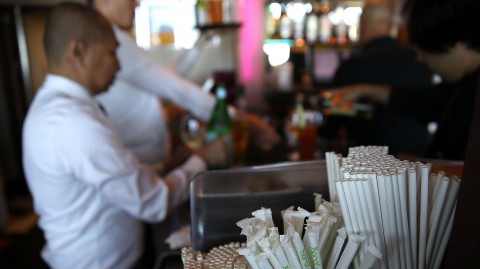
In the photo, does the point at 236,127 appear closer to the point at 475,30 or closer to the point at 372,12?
the point at 475,30

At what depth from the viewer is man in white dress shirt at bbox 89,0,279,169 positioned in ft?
6.16

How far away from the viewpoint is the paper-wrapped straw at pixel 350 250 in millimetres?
546

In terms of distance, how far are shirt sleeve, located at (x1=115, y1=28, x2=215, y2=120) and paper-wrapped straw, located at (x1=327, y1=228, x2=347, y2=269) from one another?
1481 mm

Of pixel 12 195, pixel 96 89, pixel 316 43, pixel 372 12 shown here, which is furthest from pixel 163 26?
pixel 96 89

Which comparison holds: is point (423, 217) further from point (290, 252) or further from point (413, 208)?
point (290, 252)

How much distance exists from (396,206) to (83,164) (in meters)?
0.94

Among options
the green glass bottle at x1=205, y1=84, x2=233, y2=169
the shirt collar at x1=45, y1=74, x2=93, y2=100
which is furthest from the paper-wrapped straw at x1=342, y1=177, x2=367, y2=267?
the green glass bottle at x1=205, y1=84, x2=233, y2=169

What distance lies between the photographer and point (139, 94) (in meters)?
1.97

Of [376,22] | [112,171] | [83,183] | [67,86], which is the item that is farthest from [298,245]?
[376,22]

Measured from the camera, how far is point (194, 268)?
653 mm

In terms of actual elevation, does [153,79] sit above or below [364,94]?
above

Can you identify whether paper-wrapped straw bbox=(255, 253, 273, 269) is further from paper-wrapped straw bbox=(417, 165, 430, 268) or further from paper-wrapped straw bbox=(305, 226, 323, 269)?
paper-wrapped straw bbox=(417, 165, 430, 268)

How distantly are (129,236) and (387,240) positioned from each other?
1044mm

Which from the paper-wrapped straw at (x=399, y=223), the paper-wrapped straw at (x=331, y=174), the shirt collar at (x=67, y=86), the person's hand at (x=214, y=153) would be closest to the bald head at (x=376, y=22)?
the person's hand at (x=214, y=153)
